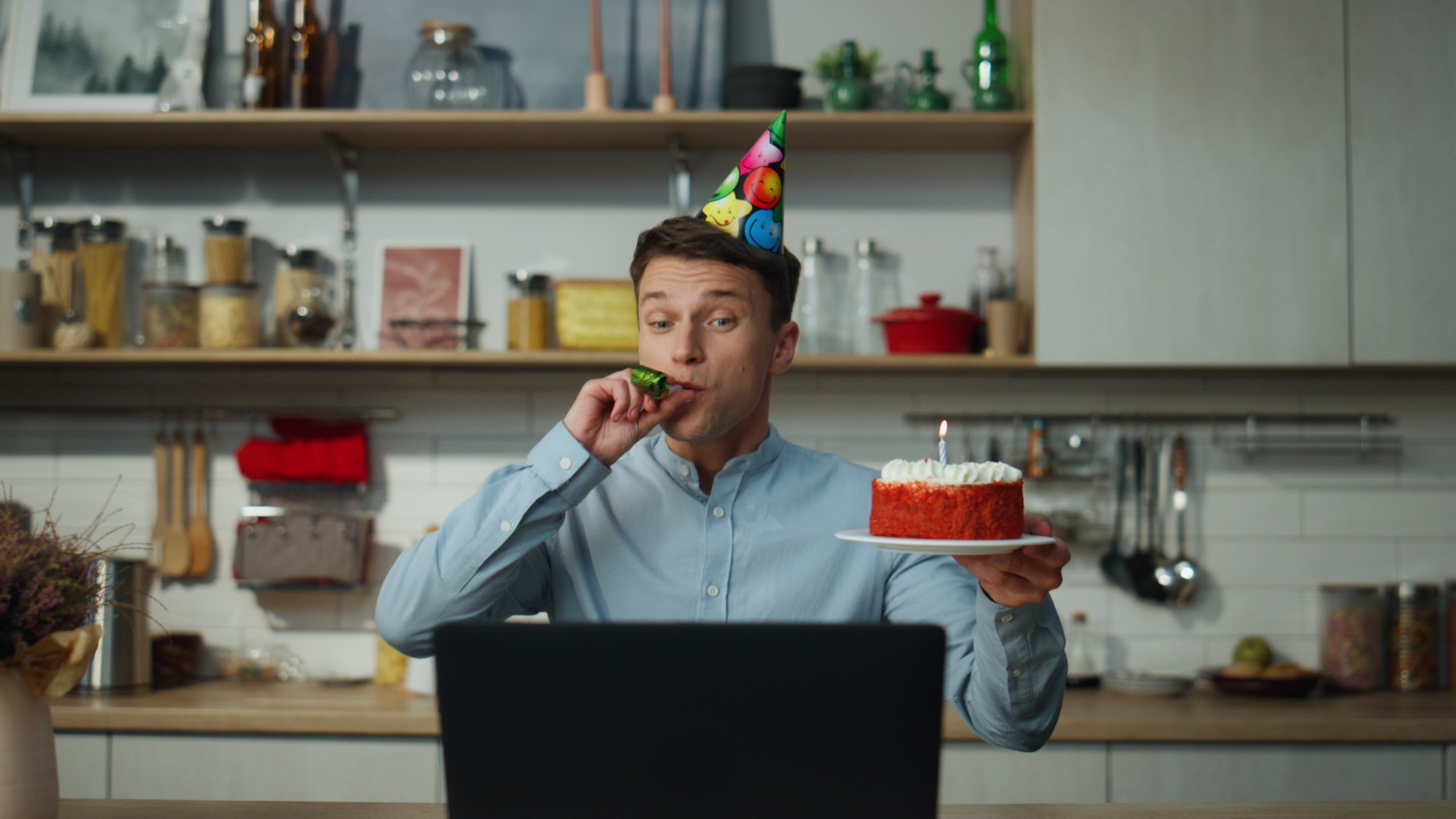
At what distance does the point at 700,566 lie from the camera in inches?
55.5

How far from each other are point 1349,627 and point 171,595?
9.07 ft

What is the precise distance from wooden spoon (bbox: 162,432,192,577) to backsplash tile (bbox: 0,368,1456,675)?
7 cm

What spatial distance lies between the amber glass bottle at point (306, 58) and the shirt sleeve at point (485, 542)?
5.59ft

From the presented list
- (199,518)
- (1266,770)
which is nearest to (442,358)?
(199,518)

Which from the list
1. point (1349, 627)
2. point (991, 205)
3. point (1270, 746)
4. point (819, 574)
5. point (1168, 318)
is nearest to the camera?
point (819, 574)

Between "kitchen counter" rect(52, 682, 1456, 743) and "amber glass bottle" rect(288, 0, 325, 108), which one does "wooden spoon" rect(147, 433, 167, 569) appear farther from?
"amber glass bottle" rect(288, 0, 325, 108)

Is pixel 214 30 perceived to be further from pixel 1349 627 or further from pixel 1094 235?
pixel 1349 627

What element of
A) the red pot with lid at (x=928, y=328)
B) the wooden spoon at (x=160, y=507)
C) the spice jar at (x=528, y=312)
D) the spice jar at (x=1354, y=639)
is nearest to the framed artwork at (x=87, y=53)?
the wooden spoon at (x=160, y=507)

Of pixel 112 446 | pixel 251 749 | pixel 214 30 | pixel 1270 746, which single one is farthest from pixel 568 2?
pixel 1270 746

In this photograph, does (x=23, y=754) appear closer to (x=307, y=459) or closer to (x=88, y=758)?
(x=88, y=758)

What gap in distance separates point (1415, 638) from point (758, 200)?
2073 mm

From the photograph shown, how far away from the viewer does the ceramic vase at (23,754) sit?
1.06 m

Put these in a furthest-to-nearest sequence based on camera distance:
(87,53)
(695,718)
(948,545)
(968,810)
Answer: (87,53), (968,810), (948,545), (695,718)

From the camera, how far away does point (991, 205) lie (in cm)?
274
